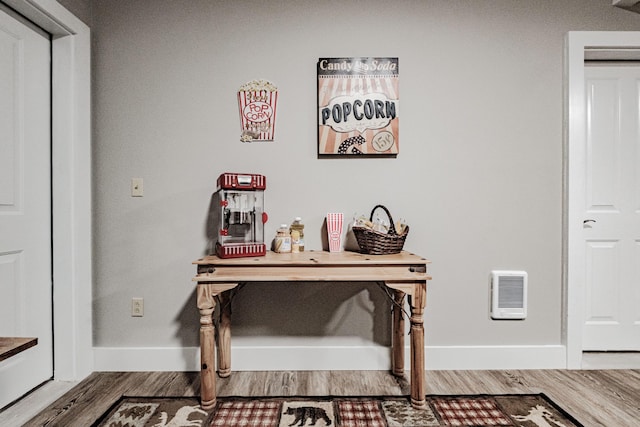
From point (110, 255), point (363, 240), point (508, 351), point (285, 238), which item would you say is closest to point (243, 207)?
point (285, 238)

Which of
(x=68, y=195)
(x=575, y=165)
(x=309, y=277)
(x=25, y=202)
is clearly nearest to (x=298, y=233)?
(x=309, y=277)

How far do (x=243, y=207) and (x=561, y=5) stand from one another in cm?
220

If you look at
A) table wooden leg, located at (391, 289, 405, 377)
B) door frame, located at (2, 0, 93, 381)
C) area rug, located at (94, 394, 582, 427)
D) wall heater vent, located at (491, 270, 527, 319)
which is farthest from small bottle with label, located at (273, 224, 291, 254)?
wall heater vent, located at (491, 270, 527, 319)

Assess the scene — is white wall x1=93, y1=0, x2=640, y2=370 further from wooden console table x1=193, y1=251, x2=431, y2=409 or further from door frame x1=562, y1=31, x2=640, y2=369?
wooden console table x1=193, y1=251, x2=431, y2=409

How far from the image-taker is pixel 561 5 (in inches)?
97.0

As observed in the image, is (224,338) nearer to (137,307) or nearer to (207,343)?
(207,343)

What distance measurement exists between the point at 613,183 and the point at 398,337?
176cm

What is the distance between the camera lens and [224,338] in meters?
2.32

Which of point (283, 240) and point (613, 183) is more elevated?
point (613, 183)

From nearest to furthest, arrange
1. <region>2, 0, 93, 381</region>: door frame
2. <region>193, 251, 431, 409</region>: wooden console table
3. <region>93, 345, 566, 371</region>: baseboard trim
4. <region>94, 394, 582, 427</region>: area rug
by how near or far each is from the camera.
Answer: <region>94, 394, 582, 427</region>: area rug
<region>193, 251, 431, 409</region>: wooden console table
<region>2, 0, 93, 381</region>: door frame
<region>93, 345, 566, 371</region>: baseboard trim

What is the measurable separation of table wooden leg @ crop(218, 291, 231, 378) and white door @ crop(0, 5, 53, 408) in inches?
36.4

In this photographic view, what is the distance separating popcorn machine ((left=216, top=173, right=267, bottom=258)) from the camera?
2119 mm

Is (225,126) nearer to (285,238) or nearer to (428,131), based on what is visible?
(285,238)

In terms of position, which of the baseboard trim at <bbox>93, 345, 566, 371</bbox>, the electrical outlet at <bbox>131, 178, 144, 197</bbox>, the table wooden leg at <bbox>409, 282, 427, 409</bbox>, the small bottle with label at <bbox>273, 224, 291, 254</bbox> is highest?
the electrical outlet at <bbox>131, 178, 144, 197</bbox>
